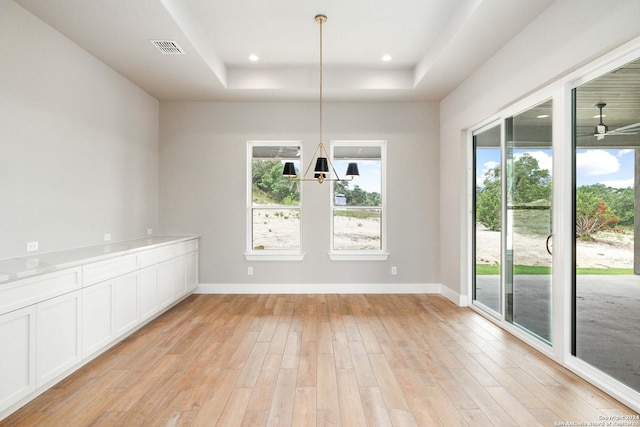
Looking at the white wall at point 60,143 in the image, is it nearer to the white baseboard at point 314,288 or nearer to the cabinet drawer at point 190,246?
the cabinet drawer at point 190,246

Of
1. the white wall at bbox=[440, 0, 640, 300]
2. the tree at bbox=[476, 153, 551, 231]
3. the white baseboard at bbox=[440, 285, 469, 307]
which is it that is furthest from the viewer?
the white baseboard at bbox=[440, 285, 469, 307]

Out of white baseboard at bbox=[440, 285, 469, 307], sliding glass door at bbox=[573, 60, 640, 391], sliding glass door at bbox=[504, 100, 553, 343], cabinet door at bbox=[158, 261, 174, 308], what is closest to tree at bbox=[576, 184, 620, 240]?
sliding glass door at bbox=[573, 60, 640, 391]

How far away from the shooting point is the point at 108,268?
3.17 m

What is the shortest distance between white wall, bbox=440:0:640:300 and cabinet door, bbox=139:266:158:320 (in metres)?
3.99

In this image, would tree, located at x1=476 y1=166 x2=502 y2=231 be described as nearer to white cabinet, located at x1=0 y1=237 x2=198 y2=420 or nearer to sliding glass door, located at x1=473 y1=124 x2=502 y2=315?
sliding glass door, located at x1=473 y1=124 x2=502 y2=315

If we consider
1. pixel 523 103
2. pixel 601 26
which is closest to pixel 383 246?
pixel 523 103

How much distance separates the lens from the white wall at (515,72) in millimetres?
2381

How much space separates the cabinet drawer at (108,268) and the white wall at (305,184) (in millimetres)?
1871

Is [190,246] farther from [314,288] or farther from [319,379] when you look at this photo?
[319,379]

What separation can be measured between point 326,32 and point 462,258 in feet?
11.2

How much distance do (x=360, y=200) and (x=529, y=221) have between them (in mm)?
2579

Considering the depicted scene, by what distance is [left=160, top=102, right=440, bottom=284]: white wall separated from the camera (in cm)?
539

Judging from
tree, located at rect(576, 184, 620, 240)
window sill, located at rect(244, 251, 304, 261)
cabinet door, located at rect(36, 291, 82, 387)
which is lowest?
cabinet door, located at rect(36, 291, 82, 387)

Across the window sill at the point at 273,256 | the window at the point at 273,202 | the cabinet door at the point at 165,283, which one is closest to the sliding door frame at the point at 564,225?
the window sill at the point at 273,256
